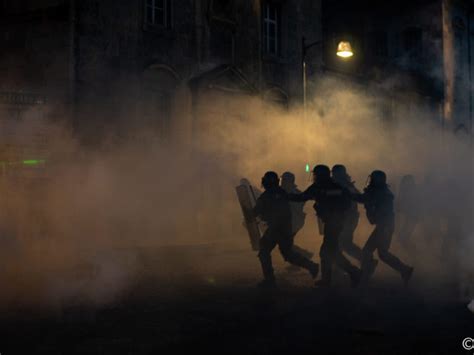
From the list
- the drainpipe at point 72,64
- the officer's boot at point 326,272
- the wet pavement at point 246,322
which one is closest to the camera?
the wet pavement at point 246,322

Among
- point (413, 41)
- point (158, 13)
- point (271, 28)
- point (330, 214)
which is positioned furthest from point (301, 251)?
point (413, 41)

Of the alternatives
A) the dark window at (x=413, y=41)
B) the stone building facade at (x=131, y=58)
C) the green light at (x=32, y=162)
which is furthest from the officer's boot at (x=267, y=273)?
the dark window at (x=413, y=41)

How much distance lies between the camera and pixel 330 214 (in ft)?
25.4

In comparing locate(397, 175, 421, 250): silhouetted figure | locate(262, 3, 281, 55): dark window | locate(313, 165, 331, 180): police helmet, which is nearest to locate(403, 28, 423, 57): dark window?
locate(262, 3, 281, 55): dark window

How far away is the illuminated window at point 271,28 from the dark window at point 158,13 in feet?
12.7

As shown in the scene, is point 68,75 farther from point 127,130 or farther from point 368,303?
point 368,303

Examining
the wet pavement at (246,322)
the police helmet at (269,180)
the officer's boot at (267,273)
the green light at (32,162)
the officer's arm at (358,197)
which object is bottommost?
the wet pavement at (246,322)

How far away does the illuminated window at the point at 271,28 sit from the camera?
1850 cm

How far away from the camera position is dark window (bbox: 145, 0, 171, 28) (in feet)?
49.7

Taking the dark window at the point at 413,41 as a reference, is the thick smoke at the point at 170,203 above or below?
below

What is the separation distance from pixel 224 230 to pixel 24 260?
6692 mm

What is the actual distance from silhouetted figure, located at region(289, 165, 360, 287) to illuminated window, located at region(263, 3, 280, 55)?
36.8ft

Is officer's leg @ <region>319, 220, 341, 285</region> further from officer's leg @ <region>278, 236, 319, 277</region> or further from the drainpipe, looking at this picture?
the drainpipe

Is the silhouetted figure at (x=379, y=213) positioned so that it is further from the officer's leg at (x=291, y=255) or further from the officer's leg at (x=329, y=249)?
the officer's leg at (x=291, y=255)
